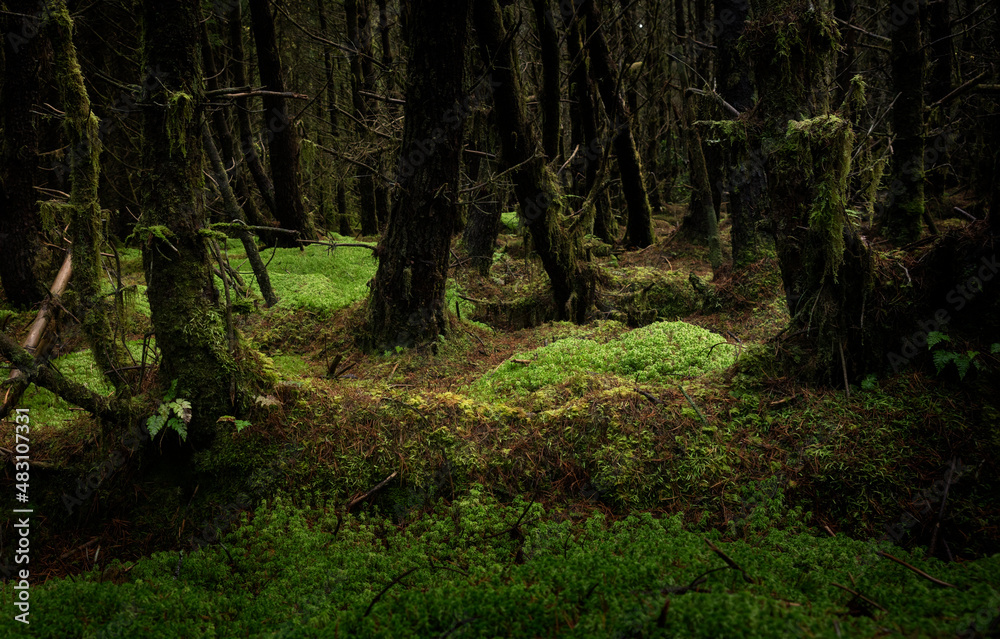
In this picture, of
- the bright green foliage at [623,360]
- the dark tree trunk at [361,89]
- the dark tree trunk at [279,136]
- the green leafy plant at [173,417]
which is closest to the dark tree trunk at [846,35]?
the bright green foliage at [623,360]

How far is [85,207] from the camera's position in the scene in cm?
387

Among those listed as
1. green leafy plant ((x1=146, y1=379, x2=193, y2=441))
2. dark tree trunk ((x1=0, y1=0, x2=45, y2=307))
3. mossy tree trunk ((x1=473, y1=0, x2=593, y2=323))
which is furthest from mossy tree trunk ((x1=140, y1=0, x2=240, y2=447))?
dark tree trunk ((x1=0, y1=0, x2=45, y2=307))

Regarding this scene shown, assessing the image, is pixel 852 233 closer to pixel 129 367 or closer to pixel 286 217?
pixel 129 367

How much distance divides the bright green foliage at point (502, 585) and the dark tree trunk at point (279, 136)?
27.1 feet

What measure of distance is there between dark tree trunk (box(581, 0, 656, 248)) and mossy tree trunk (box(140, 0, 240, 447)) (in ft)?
24.2

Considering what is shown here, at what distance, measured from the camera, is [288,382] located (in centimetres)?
455

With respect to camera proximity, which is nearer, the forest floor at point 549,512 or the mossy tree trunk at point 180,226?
the forest floor at point 549,512

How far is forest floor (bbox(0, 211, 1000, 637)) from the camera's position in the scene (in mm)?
2412

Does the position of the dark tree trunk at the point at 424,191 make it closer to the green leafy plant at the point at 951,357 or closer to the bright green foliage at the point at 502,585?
the bright green foliage at the point at 502,585

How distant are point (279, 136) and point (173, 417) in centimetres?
922

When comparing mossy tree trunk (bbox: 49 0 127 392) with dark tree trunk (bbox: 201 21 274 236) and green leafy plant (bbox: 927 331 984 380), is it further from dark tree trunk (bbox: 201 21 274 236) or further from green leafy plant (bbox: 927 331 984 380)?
green leafy plant (bbox: 927 331 984 380)

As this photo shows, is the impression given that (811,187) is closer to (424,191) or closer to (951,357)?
(951,357)

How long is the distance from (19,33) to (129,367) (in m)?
6.95

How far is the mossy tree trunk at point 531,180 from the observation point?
745 cm
